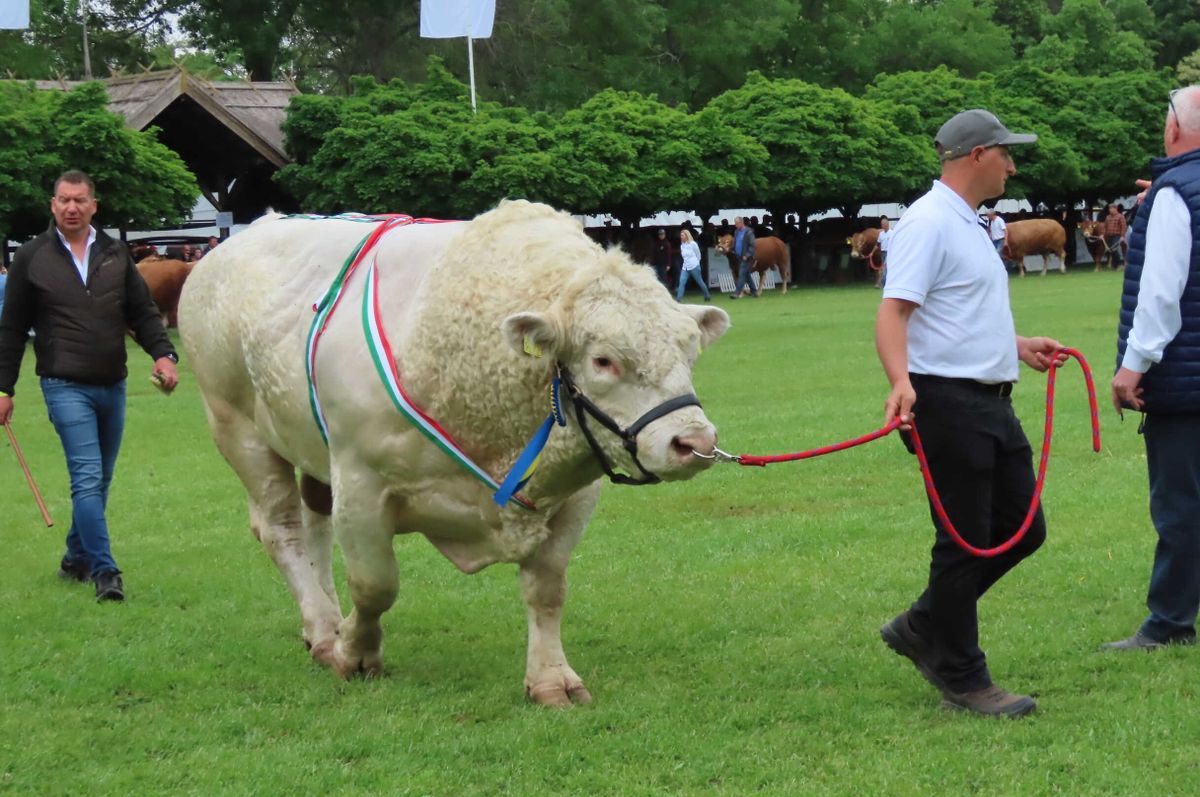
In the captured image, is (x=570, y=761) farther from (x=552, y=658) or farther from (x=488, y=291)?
(x=488, y=291)

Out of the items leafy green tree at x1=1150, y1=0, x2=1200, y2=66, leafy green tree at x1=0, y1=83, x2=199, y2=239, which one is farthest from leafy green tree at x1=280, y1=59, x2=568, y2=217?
leafy green tree at x1=1150, y1=0, x2=1200, y2=66

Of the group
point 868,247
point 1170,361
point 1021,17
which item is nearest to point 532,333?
point 1170,361

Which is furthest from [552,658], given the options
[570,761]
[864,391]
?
[864,391]

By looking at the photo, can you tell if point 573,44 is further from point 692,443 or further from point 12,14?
point 692,443

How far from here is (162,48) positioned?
54.5 m

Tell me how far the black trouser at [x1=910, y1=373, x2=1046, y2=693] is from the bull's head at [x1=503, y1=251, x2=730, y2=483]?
0.90 metres

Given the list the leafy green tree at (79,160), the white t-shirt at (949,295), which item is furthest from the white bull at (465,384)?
the leafy green tree at (79,160)

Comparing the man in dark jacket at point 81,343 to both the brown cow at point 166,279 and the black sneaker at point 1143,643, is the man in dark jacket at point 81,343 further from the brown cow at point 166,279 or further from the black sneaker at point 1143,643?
the brown cow at point 166,279

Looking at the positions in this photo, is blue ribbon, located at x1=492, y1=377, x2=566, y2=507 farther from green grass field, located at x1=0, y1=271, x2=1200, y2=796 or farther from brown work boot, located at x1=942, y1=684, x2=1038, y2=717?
brown work boot, located at x1=942, y1=684, x2=1038, y2=717

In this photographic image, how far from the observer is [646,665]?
665 cm

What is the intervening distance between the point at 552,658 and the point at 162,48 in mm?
52326

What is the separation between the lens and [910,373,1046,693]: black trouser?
18.2 ft

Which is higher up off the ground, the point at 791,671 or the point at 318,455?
the point at 318,455

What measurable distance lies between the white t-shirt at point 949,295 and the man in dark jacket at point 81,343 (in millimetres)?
4444
